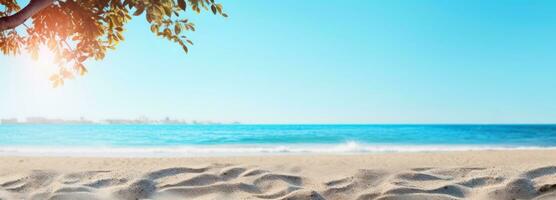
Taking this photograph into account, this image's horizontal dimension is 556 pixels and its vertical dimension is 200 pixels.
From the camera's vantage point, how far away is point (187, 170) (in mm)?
5312

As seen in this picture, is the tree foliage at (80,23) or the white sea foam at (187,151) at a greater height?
the tree foliage at (80,23)

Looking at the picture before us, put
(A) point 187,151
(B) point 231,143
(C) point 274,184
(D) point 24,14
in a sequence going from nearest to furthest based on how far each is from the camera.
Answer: (D) point 24,14
(C) point 274,184
(A) point 187,151
(B) point 231,143

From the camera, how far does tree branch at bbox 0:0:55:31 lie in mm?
3473

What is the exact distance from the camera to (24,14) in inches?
141

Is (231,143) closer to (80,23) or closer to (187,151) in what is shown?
(187,151)

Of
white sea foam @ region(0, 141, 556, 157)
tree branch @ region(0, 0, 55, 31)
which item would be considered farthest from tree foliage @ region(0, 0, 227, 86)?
white sea foam @ region(0, 141, 556, 157)

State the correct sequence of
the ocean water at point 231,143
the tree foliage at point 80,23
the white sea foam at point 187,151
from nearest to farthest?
1. the tree foliage at point 80,23
2. the white sea foam at point 187,151
3. the ocean water at point 231,143

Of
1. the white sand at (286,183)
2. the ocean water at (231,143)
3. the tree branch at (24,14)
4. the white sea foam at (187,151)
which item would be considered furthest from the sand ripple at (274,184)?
the ocean water at (231,143)

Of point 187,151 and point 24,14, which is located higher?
point 24,14

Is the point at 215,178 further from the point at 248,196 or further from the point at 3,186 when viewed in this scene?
the point at 3,186

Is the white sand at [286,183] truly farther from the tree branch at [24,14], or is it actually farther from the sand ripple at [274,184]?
the tree branch at [24,14]

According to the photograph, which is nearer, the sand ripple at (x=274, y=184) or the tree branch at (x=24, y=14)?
the tree branch at (x=24, y=14)

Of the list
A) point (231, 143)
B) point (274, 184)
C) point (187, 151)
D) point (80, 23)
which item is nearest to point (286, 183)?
point (274, 184)

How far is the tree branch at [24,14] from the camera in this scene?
11.4 feet
